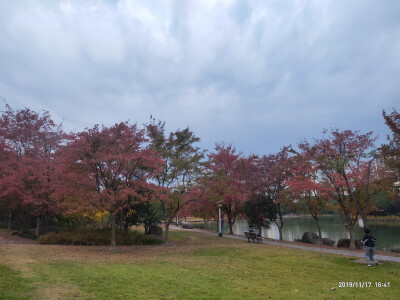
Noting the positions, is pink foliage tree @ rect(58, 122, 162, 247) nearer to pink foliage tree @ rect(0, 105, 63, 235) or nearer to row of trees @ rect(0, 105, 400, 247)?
row of trees @ rect(0, 105, 400, 247)

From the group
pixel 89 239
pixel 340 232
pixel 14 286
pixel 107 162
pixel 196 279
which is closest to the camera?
pixel 14 286

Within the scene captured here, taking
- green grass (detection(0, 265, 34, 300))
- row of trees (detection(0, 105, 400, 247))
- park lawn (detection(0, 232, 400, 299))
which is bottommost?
park lawn (detection(0, 232, 400, 299))

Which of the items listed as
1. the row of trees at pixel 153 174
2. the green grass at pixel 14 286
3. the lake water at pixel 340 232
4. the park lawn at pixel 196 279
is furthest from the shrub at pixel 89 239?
the lake water at pixel 340 232

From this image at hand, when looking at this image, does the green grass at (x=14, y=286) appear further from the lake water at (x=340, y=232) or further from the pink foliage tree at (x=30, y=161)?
the lake water at (x=340, y=232)

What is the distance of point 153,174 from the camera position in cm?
1585

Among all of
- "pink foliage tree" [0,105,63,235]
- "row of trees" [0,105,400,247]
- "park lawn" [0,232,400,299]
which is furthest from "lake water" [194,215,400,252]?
"pink foliage tree" [0,105,63,235]

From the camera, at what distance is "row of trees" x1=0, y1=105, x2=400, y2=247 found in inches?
548

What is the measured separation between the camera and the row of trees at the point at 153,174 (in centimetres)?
1392

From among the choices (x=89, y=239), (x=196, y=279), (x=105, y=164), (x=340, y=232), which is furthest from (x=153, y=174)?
(x=340, y=232)

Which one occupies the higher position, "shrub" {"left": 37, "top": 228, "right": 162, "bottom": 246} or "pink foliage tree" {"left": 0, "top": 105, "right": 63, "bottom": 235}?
"pink foliage tree" {"left": 0, "top": 105, "right": 63, "bottom": 235}

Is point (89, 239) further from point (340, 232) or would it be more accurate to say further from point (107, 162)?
point (340, 232)

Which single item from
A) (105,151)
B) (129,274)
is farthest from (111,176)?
(129,274)

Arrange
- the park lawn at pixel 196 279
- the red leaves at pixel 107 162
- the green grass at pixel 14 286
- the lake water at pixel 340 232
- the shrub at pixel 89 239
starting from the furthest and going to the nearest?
the lake water at pixel 340 232, the shrub at pixel 89 239, the red leaves at pixel 107 162, the park lawn at pixel 196 279, the green grass at pixel 14 286

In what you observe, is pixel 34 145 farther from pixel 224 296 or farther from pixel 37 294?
pixel 224 296
